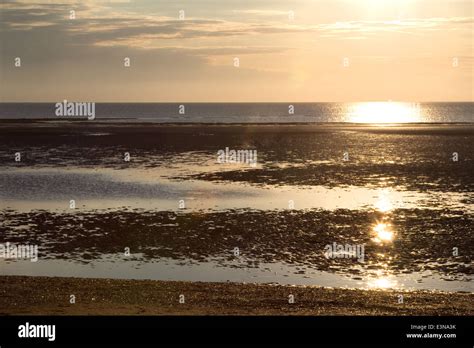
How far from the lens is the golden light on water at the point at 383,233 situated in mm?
24922

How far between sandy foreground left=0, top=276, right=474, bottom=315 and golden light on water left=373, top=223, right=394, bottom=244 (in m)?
6.99

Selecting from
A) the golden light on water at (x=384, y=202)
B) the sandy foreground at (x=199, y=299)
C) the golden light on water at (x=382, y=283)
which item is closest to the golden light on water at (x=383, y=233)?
the golden light on water at (x=384, y=202)

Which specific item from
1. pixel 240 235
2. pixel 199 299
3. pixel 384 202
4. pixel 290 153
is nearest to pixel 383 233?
pixel 240 235

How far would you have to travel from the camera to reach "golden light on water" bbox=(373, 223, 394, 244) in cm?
2492

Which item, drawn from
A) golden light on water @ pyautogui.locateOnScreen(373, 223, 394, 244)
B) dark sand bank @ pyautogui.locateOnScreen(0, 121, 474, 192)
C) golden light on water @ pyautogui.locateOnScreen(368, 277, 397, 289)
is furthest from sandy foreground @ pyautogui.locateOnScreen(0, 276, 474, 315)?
dark sand bank @ pyautogui.locateOnScreen(0, 121, 474, 192)

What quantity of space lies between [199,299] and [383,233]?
38.0 feet

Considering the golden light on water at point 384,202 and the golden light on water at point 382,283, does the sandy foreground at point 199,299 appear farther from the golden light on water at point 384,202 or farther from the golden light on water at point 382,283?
the golden light on water at point 384,202

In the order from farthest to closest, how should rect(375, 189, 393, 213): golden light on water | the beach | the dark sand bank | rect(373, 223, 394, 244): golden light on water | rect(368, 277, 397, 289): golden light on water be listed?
the dark sand bank
rect(375, 189, 393, 213): golden light on water
rect(373, 223, 394, 244): golden light on water
rect(368, 277, 397, 289): golden light on water
the beach

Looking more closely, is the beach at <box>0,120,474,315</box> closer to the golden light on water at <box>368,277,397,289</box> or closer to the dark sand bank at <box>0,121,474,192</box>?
the golden light on water at <box>368,277,397,289</box>

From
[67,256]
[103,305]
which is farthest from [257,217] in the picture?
[103,305]

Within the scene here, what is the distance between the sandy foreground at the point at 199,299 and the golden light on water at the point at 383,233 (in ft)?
22.9

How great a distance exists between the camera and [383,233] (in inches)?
1027

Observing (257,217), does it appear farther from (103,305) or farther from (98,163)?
(98,163)
